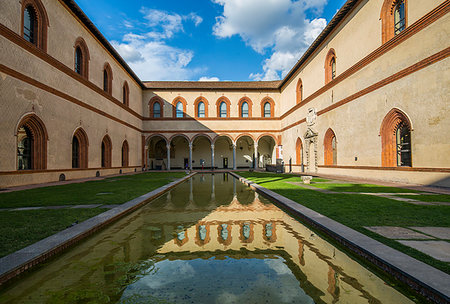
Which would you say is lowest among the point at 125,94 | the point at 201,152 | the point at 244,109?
the point at 201,152

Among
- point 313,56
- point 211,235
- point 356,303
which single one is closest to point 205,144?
point 313,56

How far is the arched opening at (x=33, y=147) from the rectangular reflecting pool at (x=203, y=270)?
35.4 ft

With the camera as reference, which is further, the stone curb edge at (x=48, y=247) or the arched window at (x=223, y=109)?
the arched window at (x=223, y=109)

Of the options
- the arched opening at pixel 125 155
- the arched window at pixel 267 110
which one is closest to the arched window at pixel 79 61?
the arched opening at pixel 125 155

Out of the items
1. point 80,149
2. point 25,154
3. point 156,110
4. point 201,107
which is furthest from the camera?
point 201,107

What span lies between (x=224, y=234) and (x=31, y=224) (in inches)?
137

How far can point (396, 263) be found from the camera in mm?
2602

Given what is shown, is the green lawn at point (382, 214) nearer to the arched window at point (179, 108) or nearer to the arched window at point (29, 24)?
the arched window at point (29, 24)

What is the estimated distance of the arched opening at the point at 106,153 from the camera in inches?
774

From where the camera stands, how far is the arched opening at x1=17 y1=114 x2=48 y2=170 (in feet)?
39.4

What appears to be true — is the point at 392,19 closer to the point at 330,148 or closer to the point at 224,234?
the point at 330,148

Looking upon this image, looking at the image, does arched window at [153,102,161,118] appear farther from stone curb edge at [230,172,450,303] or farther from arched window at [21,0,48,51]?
stone curb edge at [230,172,450,303]

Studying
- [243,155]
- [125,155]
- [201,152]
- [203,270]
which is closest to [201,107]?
[201,152]

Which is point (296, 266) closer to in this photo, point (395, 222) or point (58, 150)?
point (395, 222)
